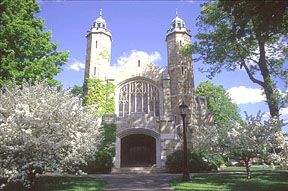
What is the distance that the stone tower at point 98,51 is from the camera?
28.8 m

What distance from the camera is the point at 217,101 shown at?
4325 centimetres

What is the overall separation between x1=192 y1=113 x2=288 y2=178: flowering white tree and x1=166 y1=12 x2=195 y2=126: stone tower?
11.9 meters

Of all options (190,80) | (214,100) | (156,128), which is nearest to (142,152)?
(156,128)

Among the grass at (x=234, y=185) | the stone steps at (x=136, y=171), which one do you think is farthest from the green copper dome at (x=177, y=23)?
the grass at (x=234, y=185)

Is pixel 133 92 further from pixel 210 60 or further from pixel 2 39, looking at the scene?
pixel 2 39

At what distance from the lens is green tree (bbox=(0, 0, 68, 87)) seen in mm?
15258

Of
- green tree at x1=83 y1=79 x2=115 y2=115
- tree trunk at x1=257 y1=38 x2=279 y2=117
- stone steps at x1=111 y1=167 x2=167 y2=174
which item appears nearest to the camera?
tree trunk at x1=257 y1=38 x2=279 y2=117

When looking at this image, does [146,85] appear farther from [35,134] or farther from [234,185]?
[35,134]

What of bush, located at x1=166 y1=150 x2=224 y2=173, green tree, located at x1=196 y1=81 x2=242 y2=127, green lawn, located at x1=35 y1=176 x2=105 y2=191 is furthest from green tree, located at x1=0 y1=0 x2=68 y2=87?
green tree, located at x1=196 y1=81 x2=242 y2=127

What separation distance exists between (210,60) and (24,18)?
43.2ft

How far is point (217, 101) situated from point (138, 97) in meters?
18.4

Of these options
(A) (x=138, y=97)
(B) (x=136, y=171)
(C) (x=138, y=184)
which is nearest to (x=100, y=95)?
(A) (x=138, y=97)

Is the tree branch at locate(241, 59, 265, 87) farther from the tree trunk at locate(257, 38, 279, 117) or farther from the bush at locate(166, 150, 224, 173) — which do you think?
the bush at locate(166, 150, 224, 173)

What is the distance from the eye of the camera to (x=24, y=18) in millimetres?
17266
